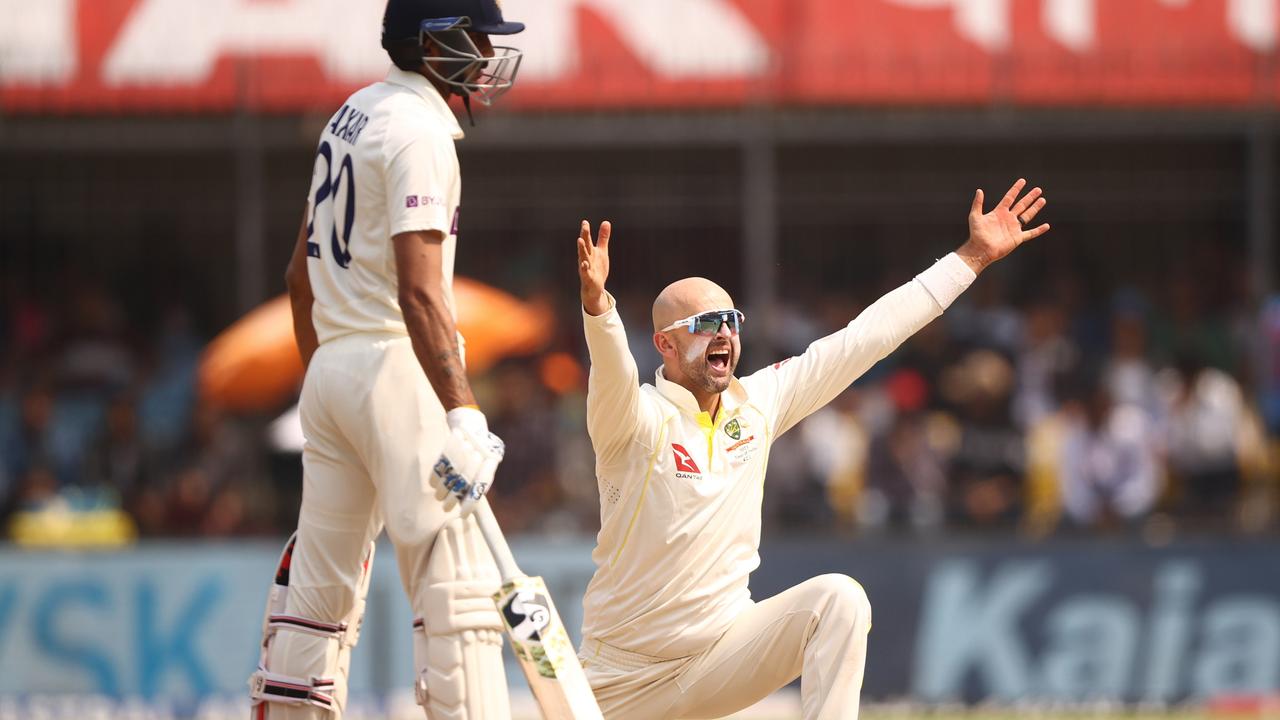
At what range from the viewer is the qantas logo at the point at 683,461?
18.2ft

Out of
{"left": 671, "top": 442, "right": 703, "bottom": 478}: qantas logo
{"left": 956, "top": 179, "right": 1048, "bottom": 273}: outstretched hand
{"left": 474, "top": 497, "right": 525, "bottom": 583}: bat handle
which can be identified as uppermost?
{"left": 956, "top": 179, "right": 1048, "bottom": 273}: outstretched hand

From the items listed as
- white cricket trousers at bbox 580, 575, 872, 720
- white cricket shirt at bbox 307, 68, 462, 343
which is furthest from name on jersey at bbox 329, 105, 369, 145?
white cricket trousers at bbox 580, 575, 872, 720

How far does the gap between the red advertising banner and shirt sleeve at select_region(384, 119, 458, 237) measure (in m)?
7.91

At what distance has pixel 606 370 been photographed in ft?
17.4

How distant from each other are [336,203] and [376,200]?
13 cm

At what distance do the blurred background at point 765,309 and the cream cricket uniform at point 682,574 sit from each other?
555 cm

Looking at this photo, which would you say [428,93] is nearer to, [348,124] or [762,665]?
[348,124]

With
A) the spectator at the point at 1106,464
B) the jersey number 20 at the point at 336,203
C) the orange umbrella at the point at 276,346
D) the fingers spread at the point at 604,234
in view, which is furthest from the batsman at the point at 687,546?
the spectator at the point at 1106,464

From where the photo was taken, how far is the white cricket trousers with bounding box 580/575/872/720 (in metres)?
5.27

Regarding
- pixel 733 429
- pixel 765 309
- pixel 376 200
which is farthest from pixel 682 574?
pixel 765 309

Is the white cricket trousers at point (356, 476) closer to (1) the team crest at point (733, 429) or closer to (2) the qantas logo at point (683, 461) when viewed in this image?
(2) the qantas logo at point (683, 461)

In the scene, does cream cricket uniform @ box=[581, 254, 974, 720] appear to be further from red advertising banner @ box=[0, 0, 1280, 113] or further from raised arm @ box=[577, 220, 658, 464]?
red advertising banner @ box=[0, 0, 1280, 113]

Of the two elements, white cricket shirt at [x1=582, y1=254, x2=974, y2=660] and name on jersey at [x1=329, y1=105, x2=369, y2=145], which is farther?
white cricket shirt at [x1=582, y1=254, x2=974, y2=660]

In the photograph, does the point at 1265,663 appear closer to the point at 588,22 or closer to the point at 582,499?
the point at 582,499
